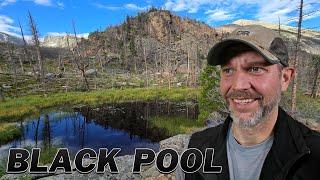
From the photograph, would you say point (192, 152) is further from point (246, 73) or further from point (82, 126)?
point (82, 126)

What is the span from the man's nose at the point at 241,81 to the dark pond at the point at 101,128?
19.3m

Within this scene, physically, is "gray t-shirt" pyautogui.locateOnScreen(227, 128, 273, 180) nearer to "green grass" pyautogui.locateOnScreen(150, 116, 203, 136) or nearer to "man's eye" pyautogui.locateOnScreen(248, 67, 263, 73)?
"man's eye" pyautogui.locateOnScreen(248, 67, 263, 73)

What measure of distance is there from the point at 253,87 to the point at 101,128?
2695cm

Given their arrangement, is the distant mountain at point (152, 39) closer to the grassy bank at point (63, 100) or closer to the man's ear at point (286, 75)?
the grassy bank at point (63, 100)

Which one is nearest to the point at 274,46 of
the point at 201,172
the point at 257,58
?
the point at 257,58

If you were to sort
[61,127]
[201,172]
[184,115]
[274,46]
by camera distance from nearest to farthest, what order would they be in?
[274,46], [201,172], [61,127], [184,115]

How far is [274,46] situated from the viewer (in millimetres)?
2219

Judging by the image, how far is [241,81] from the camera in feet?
7.70

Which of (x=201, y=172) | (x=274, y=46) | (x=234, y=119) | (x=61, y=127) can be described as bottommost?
(x=61, y=127)

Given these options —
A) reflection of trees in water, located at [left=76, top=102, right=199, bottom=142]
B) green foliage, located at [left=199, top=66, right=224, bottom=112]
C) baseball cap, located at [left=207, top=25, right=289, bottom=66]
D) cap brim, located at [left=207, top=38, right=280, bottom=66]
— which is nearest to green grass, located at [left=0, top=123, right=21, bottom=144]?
reflection of trees in water, located at [left=76, top=102, right=199, bottom=142]

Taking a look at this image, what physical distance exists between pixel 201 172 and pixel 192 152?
325mm

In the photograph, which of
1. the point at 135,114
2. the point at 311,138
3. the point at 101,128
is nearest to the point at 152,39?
the point at 135,114

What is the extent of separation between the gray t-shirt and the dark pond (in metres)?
19.2

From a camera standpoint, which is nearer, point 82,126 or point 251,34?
point 251,34
